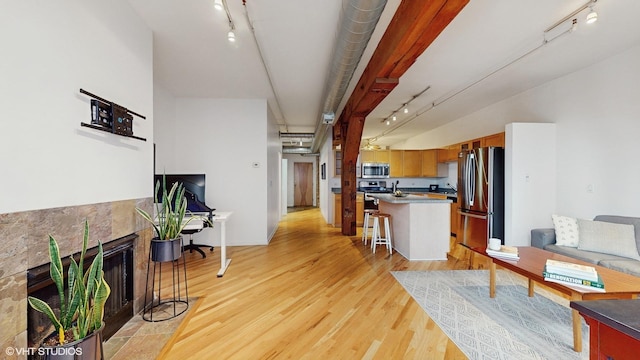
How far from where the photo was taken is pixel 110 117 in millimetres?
1896

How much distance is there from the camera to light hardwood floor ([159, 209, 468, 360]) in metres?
1.87

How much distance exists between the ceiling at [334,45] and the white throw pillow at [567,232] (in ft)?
6.61

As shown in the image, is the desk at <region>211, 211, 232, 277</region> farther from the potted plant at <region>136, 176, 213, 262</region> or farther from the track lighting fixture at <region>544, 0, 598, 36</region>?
the track lighting fixture at <region>544, 0, 598, 36</region>

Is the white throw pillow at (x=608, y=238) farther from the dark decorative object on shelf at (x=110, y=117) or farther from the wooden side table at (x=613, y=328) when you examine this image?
the dark decorative object on shelf at (x=110, y=117)

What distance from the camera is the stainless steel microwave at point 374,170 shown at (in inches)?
277

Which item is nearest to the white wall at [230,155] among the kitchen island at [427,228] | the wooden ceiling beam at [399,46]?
the wooden ceiling beam at [399,46]

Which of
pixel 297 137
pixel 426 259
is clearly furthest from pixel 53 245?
pixel 297 137

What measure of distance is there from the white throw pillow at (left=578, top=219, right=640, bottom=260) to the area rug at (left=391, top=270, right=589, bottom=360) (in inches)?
32.9

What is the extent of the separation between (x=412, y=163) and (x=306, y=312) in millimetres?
5717

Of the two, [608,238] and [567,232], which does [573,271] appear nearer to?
[608,238]

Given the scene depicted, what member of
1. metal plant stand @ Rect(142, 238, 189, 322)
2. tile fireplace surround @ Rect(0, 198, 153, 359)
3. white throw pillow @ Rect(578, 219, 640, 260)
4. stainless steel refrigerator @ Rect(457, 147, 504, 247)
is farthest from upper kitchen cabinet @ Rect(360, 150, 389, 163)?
tile fireplace surround @ Rect(0, 198, 153, 359)

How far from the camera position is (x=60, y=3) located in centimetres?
153

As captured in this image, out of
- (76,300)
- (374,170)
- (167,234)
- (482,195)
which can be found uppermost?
(374,170)

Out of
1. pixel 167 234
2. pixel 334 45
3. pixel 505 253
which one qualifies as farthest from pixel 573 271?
pixel 167 234
